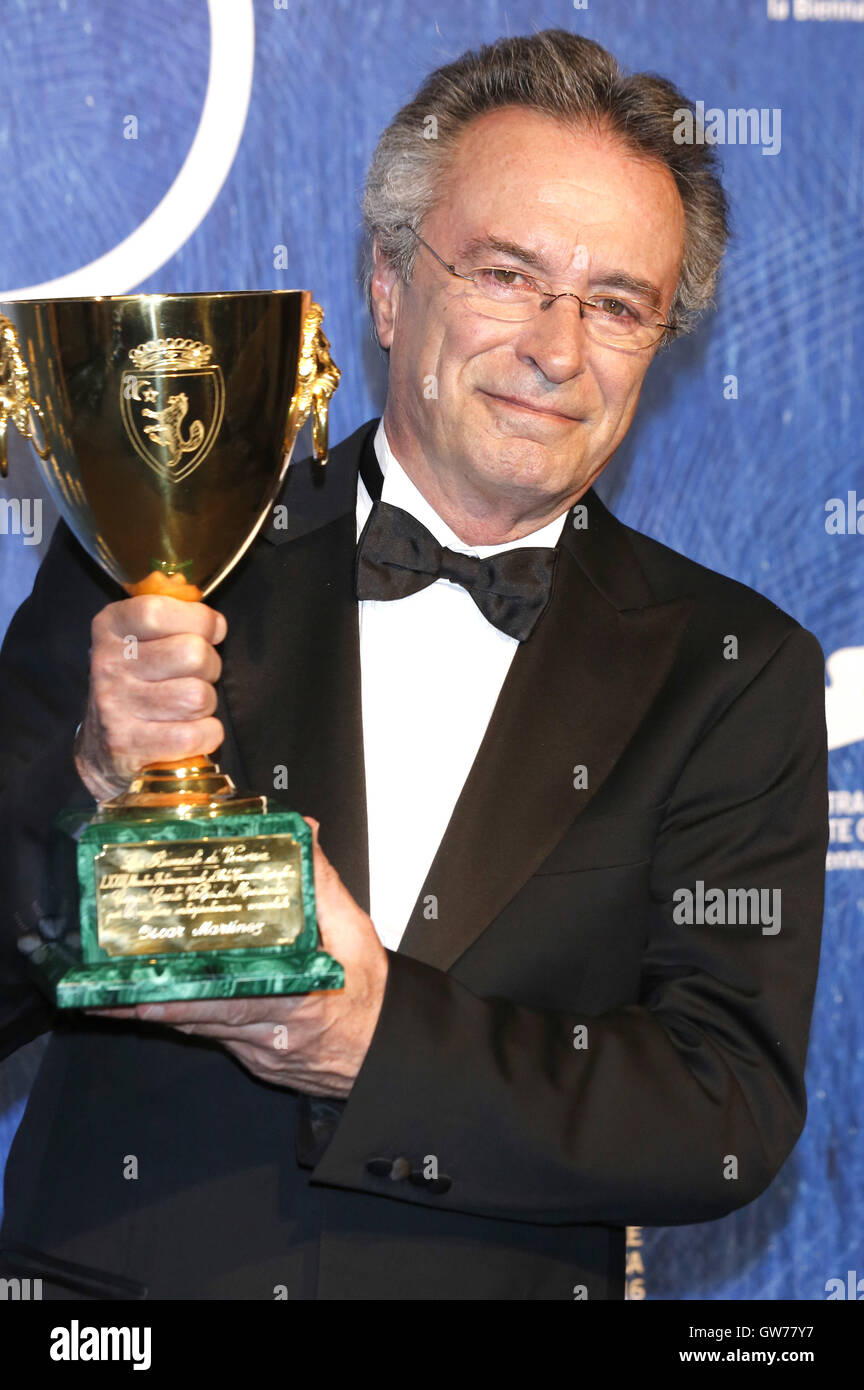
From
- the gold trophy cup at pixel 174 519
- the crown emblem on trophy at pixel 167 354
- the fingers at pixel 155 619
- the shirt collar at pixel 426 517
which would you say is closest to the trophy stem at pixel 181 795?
the gold trophy cup at pixel 174 519

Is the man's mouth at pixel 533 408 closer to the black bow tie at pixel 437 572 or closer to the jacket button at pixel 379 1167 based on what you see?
the black bow tie at pixel 437 572

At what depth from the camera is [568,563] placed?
173 centimetres

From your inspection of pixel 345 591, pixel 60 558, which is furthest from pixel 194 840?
pixel 60 558

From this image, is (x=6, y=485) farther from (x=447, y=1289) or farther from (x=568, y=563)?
(x=447, y=1289)

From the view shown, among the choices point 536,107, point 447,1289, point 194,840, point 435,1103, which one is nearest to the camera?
point 194,840

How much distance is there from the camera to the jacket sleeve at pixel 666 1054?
55.2 inches

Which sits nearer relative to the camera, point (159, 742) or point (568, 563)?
point (159, 742)

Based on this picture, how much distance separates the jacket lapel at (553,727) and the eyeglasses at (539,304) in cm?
24

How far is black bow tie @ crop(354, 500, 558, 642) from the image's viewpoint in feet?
5.36

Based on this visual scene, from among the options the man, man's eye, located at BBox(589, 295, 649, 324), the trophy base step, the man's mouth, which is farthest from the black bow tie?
the trophy base step

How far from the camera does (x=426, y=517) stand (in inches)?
67.4
